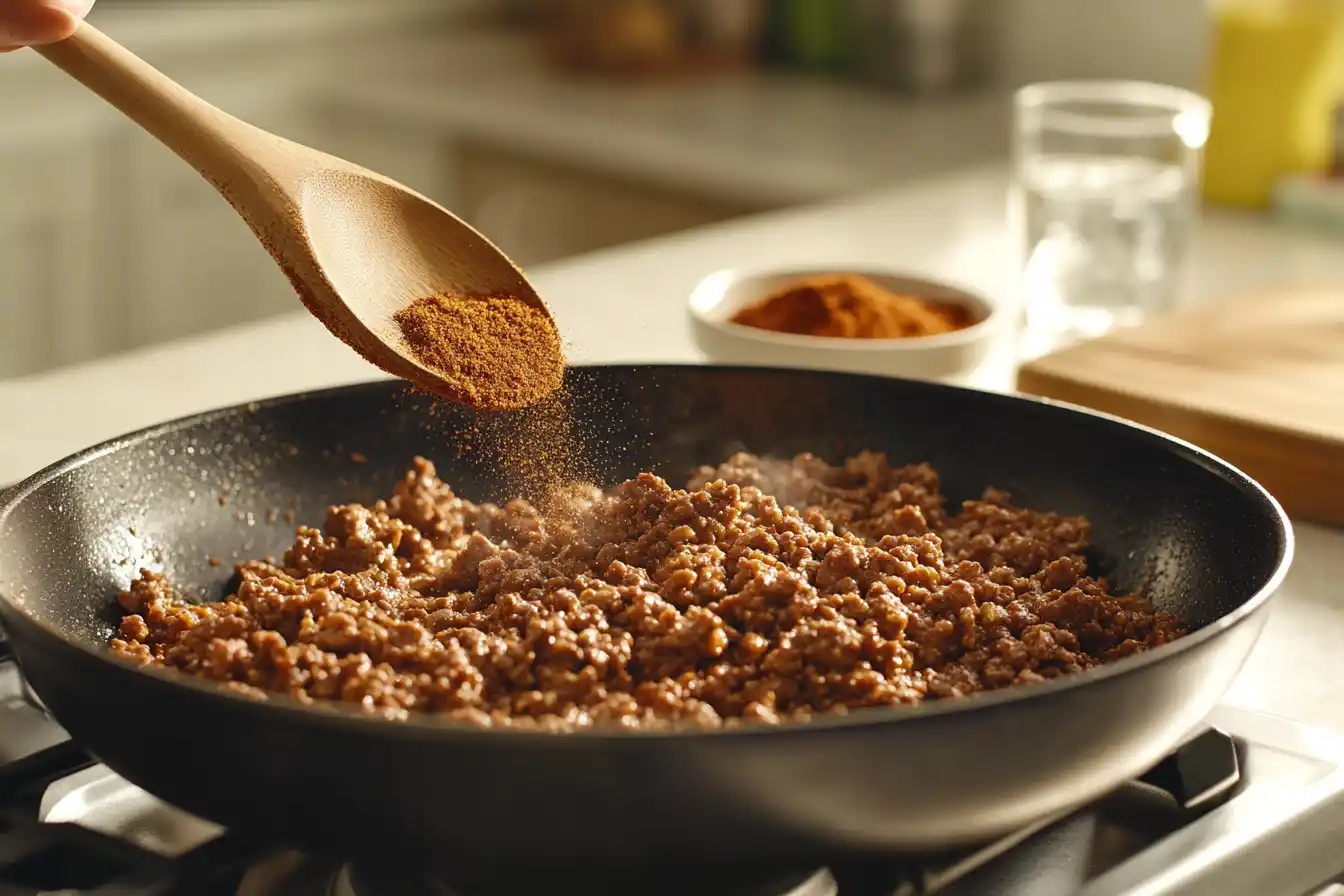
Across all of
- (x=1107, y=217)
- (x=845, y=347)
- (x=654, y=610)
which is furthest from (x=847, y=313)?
(x=654, y=610)

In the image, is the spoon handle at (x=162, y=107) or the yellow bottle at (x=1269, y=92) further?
the yellow bottle at (x=1269, y=92)

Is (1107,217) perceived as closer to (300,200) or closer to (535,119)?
(300,200)

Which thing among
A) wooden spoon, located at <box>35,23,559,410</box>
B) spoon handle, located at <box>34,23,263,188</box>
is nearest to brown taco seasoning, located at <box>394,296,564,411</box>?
wooden spoon, located at <box>35,23,559,410</box>

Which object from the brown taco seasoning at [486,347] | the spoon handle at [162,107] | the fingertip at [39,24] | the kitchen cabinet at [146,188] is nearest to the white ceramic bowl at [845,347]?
the brown taco seasoning at [486,347]

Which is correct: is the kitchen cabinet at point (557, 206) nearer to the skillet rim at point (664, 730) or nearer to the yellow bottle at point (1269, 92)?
the yellow bottle at point (1269, 92)

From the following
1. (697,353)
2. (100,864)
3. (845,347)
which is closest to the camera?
(100,864)

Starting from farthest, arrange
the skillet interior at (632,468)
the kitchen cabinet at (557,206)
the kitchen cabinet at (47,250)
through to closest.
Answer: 1. the kitchen cabinet at (47,250)
2. the kitchen cabinet at (557,206)
3. the skillet interior at (632,468)

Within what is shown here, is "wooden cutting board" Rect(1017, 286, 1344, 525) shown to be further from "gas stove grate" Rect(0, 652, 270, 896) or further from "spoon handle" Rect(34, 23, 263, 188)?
"gas stove grate" Rect(0, 652, 270, 896)
